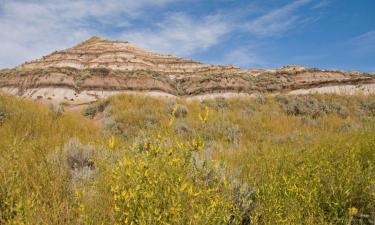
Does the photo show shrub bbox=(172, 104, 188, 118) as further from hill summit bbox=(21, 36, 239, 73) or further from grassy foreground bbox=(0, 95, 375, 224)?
hill summit bbox=(21, 36, 239, 73)

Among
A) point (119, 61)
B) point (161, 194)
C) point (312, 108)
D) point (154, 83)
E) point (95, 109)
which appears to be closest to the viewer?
point (161, 194)

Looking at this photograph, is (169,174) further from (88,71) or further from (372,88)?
(88,71)

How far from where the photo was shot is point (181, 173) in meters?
2.50

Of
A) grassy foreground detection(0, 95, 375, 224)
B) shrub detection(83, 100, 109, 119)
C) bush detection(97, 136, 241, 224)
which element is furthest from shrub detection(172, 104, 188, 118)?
bush detection(97, 136, 241, 224)

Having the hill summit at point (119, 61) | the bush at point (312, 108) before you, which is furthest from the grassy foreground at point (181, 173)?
the hill summit at point (119, 61)

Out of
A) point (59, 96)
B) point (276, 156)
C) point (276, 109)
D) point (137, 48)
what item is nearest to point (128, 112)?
point (276, 109)

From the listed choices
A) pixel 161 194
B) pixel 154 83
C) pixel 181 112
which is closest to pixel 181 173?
pixel 161 194

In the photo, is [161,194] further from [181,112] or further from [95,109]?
[95,109]

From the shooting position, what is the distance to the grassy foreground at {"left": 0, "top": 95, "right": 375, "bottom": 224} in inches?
95.9

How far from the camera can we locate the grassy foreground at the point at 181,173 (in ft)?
7.99

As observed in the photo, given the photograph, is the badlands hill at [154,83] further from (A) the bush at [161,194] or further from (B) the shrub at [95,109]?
(A) the bush at [161,194]

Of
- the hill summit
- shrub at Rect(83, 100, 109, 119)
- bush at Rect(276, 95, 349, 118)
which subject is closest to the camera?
bush at Rect(276, 95, 349, 118)

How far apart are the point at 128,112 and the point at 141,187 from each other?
26.8ft

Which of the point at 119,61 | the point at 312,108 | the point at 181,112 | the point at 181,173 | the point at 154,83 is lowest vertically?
the point at 181,173
